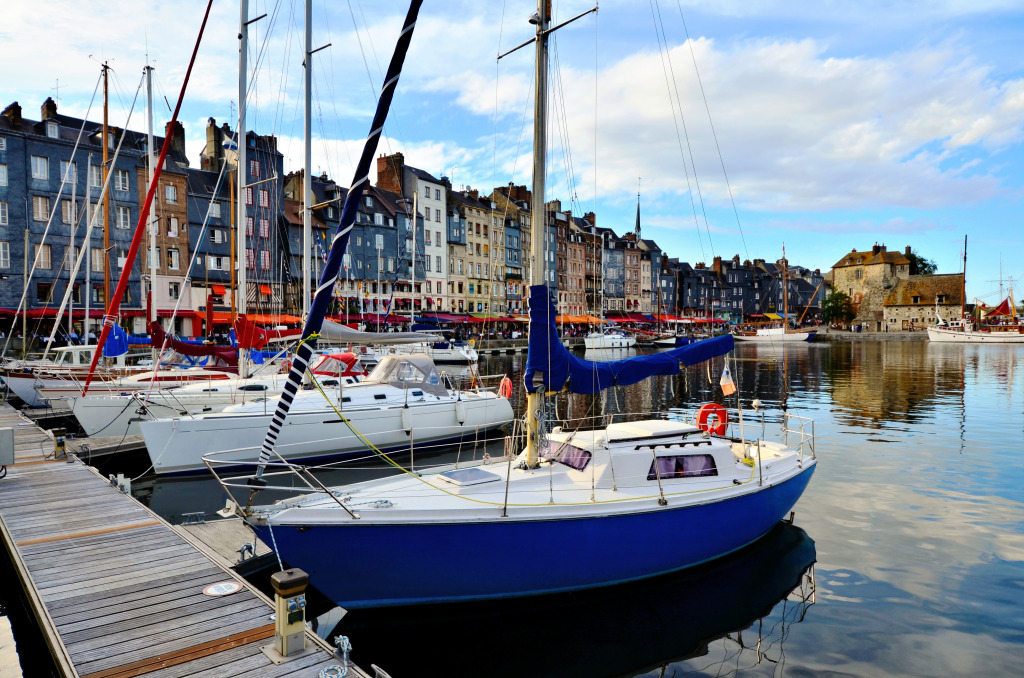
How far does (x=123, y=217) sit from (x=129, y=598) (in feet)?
174

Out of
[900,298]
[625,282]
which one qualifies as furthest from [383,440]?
[900,298]

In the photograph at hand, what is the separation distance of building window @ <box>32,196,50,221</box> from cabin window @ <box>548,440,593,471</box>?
51615mm

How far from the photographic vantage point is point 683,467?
11016 mm

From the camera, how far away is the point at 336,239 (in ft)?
25.9

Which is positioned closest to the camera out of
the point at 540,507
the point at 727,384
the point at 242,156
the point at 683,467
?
the point at 540,507

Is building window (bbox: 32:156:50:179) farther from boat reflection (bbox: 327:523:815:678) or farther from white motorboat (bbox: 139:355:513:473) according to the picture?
boat reflection (bbox: 327:523:815:678)

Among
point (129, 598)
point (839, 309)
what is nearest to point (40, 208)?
point (129, 598)

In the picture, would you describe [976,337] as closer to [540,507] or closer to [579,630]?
[579,630]

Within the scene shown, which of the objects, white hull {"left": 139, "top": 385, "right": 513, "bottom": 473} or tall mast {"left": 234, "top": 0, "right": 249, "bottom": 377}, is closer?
white hull {"left": 139, "top": 385, "right": 513, "bottom": 473}

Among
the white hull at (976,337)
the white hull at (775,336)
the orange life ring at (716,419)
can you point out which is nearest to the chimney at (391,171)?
the white hull at (775,336)

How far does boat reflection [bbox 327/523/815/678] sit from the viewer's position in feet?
28.7

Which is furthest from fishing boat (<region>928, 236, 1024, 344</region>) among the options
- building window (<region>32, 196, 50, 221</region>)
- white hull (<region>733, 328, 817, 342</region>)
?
building window (<region>32, 196, 50, 221</region>)

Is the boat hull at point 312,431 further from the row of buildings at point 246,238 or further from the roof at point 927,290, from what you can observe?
the roof at point 927,290

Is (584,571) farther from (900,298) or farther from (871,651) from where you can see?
(900,298)
